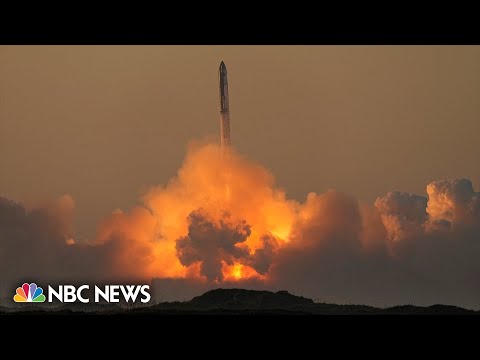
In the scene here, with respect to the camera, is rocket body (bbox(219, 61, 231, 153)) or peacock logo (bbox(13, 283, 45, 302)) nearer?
peacock logo (bbox(13, 283, 45, 302))

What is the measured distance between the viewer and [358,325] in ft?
552

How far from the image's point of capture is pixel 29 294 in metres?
172

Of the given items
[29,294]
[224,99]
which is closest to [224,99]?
[224,99]

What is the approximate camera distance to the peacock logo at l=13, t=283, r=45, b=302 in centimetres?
16975

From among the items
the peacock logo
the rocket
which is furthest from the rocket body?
the peacock logo

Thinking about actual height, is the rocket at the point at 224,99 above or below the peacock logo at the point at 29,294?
above

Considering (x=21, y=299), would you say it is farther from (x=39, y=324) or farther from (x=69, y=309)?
(x=69, y=309)

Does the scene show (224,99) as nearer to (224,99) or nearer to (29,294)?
(224,99)

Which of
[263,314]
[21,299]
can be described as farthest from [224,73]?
[21,299]

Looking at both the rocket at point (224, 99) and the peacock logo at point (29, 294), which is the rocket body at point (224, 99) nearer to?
the rocket at point (224, 99)

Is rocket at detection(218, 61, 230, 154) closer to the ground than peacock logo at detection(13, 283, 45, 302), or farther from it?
farther from it

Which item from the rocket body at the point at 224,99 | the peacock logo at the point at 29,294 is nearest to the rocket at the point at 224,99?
the rocket body at the point at 224,99

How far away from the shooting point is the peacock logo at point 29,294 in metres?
170

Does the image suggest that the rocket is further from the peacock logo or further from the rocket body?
the peacock logo
